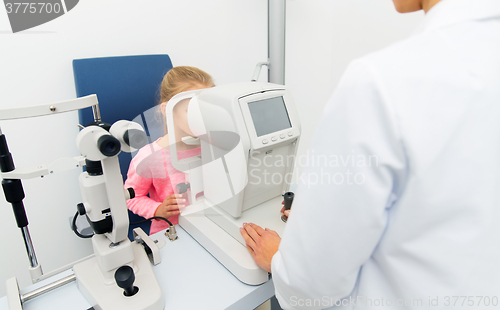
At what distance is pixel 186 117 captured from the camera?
2.86ft

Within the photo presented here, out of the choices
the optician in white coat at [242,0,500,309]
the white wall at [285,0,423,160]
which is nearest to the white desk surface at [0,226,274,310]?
the optician in white coat at [242,0,500,309]

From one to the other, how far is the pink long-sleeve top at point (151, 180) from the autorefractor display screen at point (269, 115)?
1.53ft

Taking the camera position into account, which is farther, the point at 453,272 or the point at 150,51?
the point at 150,51

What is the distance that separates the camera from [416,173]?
38cm

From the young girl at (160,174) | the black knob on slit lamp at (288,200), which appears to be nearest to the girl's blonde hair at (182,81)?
the young girl at (160,174)

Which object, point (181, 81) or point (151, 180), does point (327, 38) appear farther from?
point (151, 180)

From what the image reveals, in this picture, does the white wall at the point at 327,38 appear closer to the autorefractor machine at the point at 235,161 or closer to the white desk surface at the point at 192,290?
the autorefractor machine at the point at 235,161

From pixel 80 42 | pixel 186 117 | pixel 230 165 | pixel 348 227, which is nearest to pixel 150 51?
pixel 80 42

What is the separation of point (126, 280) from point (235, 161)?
0.38 metres

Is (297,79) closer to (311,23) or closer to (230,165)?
(311,23)

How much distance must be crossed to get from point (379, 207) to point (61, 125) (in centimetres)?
156

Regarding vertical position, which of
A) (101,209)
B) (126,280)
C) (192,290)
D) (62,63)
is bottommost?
(192,290)

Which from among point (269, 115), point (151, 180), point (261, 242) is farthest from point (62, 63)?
point (261, 242)

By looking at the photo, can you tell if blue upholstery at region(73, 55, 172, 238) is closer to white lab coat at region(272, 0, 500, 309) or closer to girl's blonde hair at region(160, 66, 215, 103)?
girl's blonde hair at region(160, 66, 215, 103)
